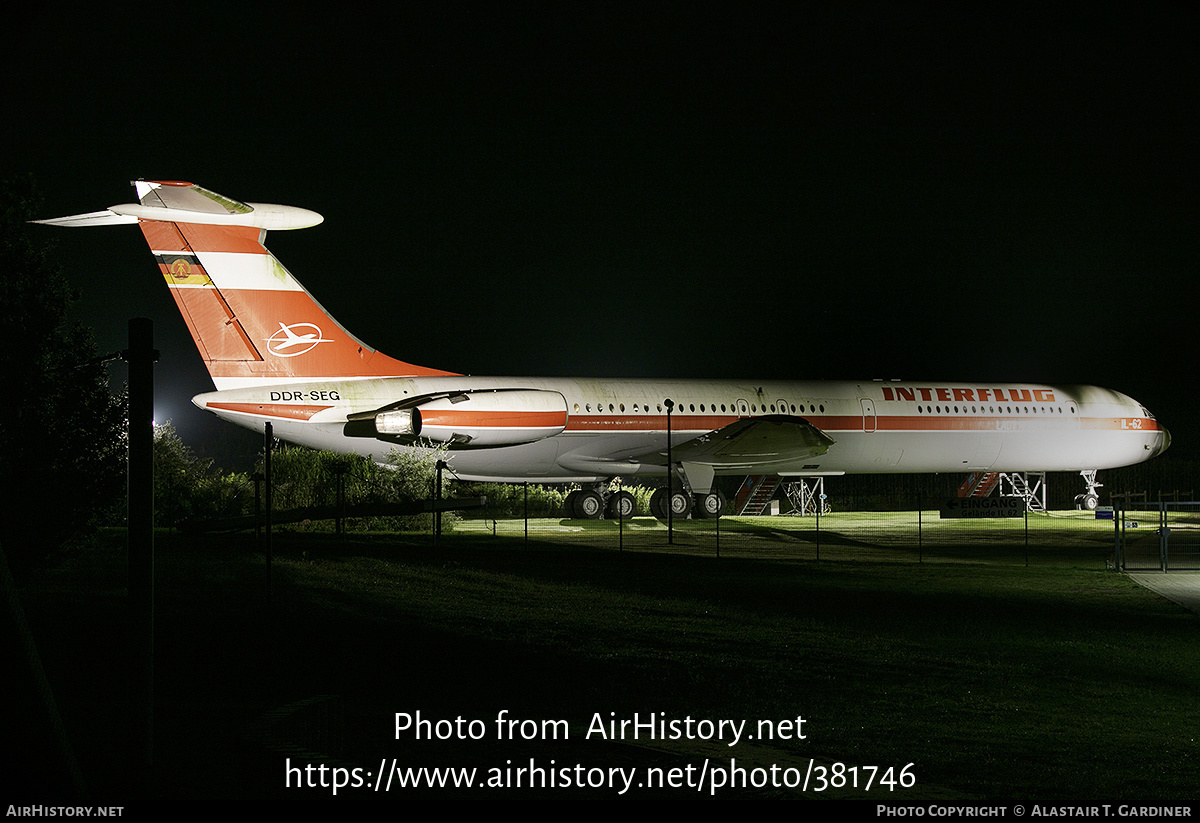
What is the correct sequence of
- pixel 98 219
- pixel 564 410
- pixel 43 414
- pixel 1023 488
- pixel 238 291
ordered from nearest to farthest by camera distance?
pixel 43 414 < pixel 98 219 < pixel 238 291 < pixel 564 410 < pixel 1023 488

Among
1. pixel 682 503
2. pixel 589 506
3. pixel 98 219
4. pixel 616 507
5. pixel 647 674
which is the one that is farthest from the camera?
pixel 589 506

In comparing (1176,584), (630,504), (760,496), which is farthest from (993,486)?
(1176,584)

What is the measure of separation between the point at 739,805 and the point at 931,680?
150 inches

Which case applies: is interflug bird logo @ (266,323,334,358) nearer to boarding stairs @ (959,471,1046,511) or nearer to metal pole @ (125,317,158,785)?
metal pole @ (125,317,158,785)

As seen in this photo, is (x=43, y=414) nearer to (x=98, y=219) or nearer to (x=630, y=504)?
(x=98, y=219)

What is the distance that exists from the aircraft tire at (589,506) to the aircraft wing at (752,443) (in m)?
3.14

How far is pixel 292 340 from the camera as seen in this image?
2323cm

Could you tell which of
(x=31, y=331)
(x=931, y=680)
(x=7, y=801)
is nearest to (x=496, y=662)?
(x=931, y=680)

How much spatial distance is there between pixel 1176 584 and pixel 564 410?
568 inches

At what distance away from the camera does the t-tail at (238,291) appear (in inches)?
843

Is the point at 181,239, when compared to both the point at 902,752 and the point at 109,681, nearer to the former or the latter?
the point at 109,681

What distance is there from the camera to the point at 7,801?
4.02m

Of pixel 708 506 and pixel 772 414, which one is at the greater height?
pixel 772 414

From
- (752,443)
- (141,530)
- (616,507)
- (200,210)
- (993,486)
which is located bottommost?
(616,507)
